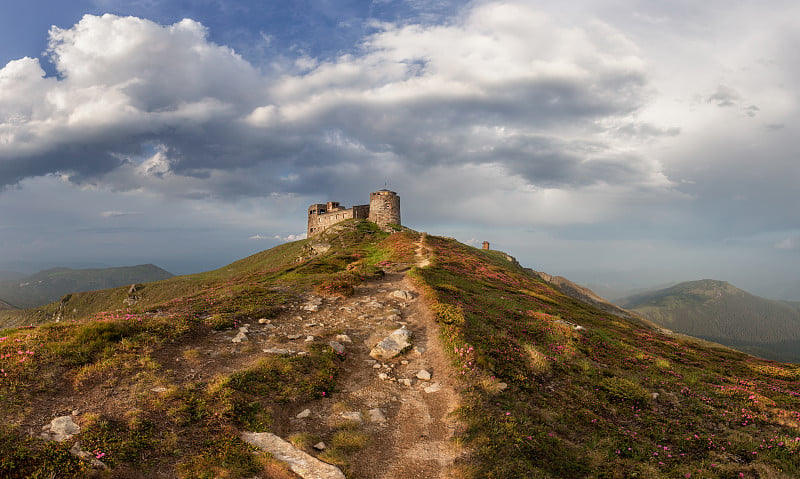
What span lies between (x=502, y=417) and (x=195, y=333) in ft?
44.6

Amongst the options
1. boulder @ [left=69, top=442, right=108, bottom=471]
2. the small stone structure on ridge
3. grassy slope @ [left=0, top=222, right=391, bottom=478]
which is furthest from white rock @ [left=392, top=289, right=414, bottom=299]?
the small stone structure on ridge

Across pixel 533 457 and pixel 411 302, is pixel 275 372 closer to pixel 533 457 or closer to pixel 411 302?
pixel 533 457

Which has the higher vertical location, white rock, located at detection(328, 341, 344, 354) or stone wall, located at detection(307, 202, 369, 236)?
stone wall, located at detection(307, 202, 369, 236)

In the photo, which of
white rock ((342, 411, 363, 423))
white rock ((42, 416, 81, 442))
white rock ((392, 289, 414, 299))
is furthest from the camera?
white rock ((392, 289, 414, 299))

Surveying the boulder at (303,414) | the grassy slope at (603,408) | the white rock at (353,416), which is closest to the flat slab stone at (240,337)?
the boulder at (303,414)

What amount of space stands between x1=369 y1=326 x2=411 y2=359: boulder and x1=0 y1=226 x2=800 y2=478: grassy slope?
6.63ft

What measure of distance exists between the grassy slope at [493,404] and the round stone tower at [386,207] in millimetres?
74984

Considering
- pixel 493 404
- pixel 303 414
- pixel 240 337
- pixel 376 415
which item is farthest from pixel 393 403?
pixel 240 337

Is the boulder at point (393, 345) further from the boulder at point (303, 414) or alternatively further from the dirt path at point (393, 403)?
the boulder at point (303, 414)

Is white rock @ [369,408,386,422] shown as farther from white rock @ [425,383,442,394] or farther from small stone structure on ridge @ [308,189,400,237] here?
small stone structure on ridge @ [308,189,400,237]

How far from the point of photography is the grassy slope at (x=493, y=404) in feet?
28.1

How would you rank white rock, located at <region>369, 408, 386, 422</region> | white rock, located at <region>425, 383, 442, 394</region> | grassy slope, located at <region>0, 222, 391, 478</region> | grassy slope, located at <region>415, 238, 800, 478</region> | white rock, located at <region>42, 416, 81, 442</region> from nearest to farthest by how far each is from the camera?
grassy slope, located at <region>0, 222, 391, 478</region>, white rock, located at <region>42, 416, 81, 442</region>, grassy slope, located at <region>415, 238, 800, 478</region>, white rock, located at <region>369, 408, 386, 422</region>, white rock, located at <region>425, 383, 442, 394</region>

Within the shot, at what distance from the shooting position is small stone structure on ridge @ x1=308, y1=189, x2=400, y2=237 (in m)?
94.7

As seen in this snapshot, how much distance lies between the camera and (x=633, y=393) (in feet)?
49.2
